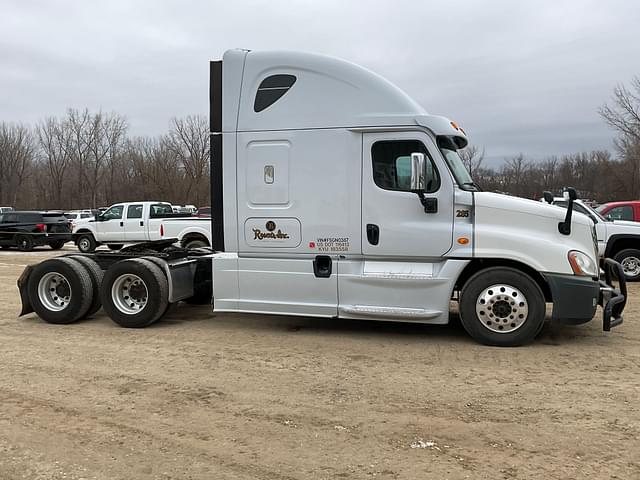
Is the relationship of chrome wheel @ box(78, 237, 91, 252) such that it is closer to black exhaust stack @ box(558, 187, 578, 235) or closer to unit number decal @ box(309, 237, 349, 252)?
unit number decal @ box(309, 237, 349, 252)

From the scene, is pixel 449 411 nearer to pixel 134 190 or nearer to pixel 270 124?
pixel 270 124

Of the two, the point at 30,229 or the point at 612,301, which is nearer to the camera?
the point at 612,301

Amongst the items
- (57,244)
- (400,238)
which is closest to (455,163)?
(400,238)

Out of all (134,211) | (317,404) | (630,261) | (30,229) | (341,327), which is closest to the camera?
(317,404)

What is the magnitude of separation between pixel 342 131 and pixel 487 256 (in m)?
2.30

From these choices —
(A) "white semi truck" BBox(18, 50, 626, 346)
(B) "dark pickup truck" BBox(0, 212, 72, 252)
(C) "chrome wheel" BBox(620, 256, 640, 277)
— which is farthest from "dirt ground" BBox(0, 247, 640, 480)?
(B) "dark pickup truck" BBox(0, 212, 72, 252)

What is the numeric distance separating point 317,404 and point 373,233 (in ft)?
8.53

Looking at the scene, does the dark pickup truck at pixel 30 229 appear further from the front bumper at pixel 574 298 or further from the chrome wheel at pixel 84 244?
the front bumper at pixel 574 298

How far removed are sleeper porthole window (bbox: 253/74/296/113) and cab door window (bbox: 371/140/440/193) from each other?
54.3 inches

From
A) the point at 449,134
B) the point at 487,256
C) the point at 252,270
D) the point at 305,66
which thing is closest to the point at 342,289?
the point at 252,270

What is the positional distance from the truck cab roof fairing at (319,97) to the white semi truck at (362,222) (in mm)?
15

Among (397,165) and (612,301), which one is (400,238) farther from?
(612,301)

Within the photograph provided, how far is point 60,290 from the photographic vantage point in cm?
825

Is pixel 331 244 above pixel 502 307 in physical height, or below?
above
